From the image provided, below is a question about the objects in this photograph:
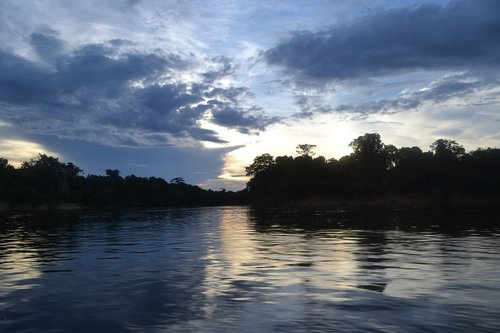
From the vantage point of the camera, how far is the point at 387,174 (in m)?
177

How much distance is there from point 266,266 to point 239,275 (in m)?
2.32

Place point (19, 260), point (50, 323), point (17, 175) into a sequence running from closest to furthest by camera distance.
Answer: point (50, 323) < point (19, 260) < point (17, 175)

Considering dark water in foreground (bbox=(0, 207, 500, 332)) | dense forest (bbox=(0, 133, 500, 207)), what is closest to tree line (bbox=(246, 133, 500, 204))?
dense forest (bbox=(0, 133, 500, 207))

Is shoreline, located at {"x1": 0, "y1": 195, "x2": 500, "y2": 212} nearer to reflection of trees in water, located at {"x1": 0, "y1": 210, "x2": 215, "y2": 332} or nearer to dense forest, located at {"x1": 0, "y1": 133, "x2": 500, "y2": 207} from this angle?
dense forest, located at {"x1": 0, "y1": 133, "x2": 500, "y2": 207}

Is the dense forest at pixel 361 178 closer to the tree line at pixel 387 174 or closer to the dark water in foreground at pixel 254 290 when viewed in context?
the tree line at pixel 387 174

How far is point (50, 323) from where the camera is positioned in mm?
10672

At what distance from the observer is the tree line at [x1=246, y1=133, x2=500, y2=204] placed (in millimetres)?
145875

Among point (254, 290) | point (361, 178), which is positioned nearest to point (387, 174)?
point (361, 178)

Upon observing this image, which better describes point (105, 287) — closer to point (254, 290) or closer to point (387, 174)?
point (254, 290)

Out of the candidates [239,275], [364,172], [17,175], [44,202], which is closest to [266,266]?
[239,275]

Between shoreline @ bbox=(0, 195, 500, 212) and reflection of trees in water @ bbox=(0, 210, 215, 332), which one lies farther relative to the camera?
shoreline @ bbox=(0, 195, 500, 212)

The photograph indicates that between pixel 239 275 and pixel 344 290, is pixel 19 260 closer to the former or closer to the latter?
pixel 239 275

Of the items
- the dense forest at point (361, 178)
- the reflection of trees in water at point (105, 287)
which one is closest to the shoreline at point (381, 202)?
the dense forest at point (361, 178)

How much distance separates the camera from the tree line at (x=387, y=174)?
146 metres
